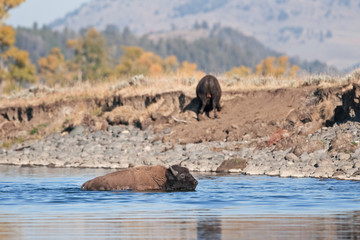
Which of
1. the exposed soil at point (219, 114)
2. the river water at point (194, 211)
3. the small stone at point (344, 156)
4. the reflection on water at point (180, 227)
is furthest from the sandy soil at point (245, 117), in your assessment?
the reflection on water at point (180, 227)

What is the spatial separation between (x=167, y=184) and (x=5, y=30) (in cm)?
6235

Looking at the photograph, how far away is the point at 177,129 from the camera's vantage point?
3462cm

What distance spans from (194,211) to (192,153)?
14.2 metres

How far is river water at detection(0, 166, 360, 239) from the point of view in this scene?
12383 mm

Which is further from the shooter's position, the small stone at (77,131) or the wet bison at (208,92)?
the small stone at (77,131)

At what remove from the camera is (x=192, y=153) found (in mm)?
29781

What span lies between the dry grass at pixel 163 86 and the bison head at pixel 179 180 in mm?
13731

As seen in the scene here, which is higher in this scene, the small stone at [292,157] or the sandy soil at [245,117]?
the sandy soil at [245,117]

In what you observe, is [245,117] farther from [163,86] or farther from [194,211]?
[194,211]

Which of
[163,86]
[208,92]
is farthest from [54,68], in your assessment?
[208,92]

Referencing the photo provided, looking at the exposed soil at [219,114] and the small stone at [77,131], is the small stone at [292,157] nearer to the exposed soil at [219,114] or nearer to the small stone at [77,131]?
the exposed soil at [219,114]

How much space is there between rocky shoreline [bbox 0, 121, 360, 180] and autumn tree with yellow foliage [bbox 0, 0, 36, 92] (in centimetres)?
4153

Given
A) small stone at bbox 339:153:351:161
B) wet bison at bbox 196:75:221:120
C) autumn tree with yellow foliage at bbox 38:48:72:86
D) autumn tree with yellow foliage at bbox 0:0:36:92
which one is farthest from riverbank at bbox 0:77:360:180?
autumn tree with yellow foliage at bbox 38:48:72:86

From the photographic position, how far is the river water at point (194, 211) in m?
12.4
